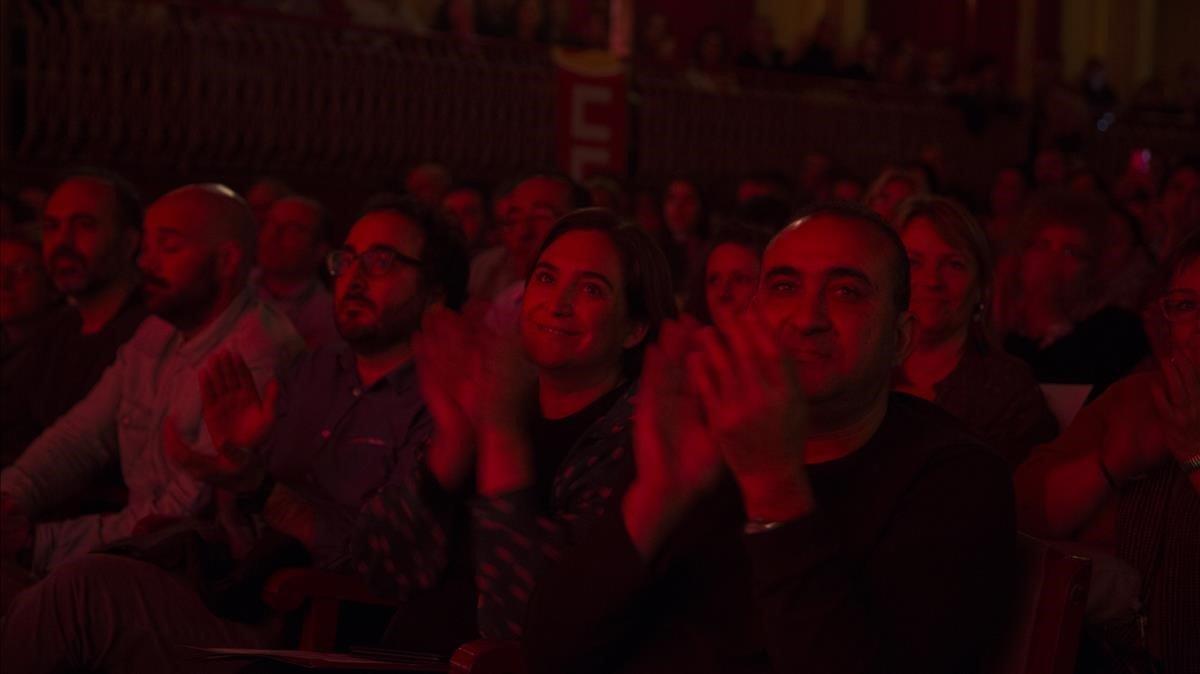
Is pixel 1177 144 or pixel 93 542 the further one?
pixel 1177 144

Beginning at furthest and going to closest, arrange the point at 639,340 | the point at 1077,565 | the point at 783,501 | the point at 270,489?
the point at 270,489 < the point at 639,340 < the point at 1077,565 < the point at 783,501

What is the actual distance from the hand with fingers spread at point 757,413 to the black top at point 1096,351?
2.44 meters

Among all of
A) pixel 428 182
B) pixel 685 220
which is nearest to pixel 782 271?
pixel 685 220

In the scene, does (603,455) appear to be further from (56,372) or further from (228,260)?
(56,372)

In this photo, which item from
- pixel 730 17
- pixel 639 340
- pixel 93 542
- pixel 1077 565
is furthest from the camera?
pixel 730 17

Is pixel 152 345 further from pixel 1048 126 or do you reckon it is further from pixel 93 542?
pixel 1048 126

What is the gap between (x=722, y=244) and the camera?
405 cm

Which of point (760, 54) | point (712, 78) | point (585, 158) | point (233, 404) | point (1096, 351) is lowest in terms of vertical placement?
point (233, 404)

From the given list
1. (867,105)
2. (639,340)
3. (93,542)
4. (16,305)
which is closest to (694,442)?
(639,340)

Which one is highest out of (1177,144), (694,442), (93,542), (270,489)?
(1177,144)

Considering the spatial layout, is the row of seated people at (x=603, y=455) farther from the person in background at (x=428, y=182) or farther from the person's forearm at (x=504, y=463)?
the person in background at (x=428, y=182)

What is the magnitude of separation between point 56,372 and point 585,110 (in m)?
6.12

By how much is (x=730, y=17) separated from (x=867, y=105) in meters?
4.75

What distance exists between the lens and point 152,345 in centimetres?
409
